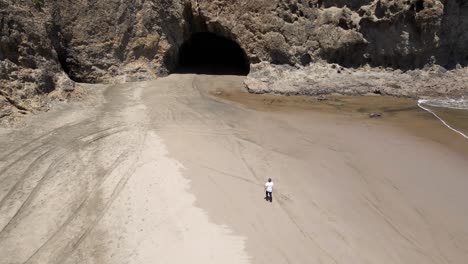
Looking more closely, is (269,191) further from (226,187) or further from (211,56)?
(211,56)

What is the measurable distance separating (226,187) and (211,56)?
1425 cm

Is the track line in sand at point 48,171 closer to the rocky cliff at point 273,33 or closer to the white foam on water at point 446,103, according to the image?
the rocky cliff at point 273,33

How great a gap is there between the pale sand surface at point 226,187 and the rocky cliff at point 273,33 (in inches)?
136

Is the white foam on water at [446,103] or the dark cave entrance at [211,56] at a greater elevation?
the dark cave entrance at [211,56]

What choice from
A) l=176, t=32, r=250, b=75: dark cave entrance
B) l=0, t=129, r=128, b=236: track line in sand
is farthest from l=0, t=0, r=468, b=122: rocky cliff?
l=0, t=129, r=128, b=236: track line in sand

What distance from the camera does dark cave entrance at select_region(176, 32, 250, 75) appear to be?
71.1 feet

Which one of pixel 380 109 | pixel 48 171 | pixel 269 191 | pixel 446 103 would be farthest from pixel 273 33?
pixel 48 171

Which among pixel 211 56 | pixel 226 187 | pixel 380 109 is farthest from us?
pixel 211 56

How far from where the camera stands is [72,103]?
16016 millimetres

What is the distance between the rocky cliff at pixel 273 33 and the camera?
1883 cm

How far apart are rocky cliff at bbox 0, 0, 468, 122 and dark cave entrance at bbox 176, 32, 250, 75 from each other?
1.20 metres

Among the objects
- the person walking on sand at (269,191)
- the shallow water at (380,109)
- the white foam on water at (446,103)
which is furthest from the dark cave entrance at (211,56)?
the person walking on sand at (269,191)

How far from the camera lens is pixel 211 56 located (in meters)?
23.9

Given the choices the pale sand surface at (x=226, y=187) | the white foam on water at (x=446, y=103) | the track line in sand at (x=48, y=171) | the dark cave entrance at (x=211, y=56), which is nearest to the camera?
the pale sand surface at (x=226, y=187)
